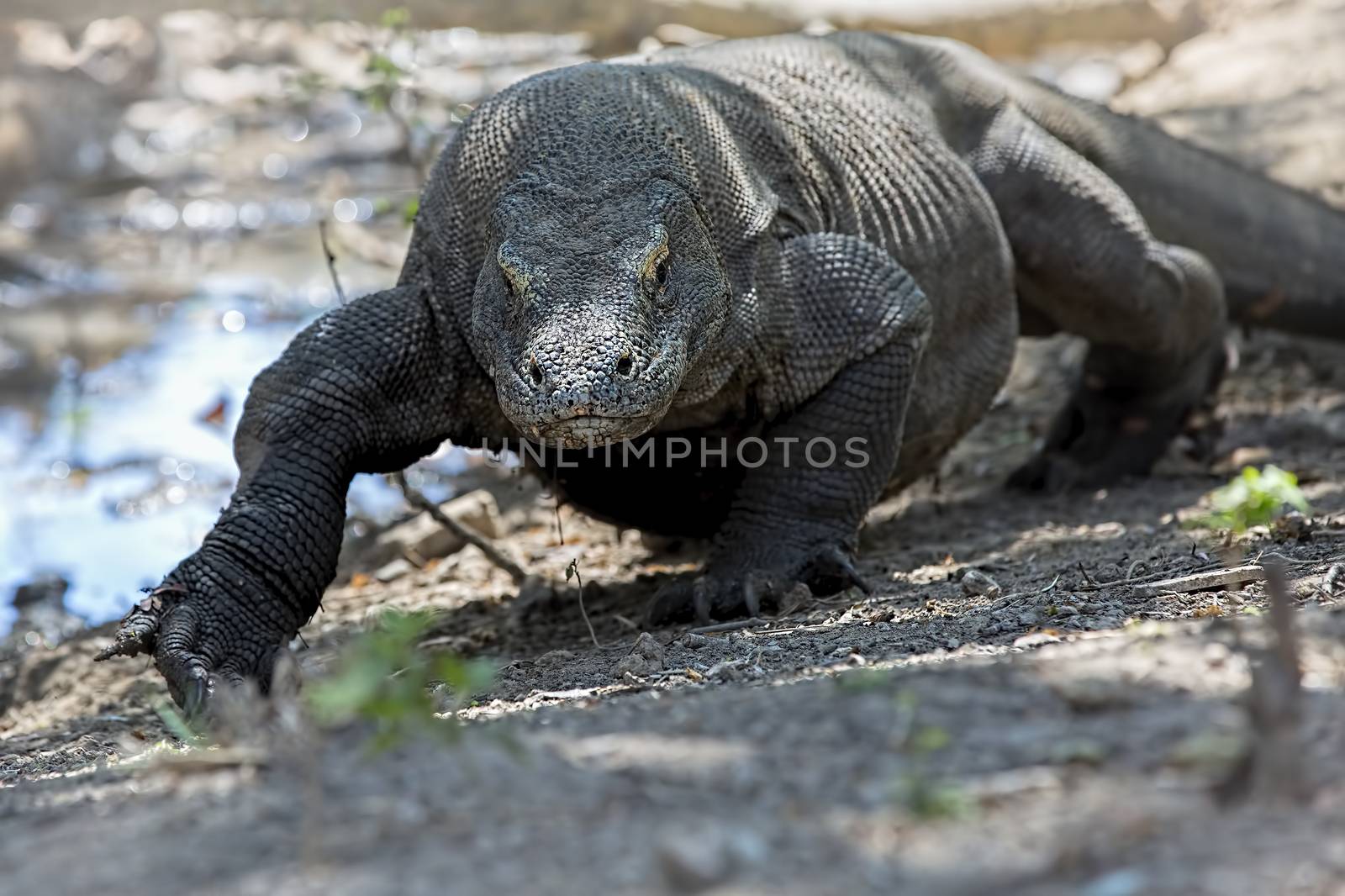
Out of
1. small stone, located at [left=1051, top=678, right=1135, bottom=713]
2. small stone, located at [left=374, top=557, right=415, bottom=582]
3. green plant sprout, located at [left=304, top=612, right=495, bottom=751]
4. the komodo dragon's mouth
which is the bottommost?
small stone, located at [left=374, top=557, right=415, bottom=582]

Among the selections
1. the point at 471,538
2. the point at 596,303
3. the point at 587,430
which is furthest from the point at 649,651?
the point at 471,538

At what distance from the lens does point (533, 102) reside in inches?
208

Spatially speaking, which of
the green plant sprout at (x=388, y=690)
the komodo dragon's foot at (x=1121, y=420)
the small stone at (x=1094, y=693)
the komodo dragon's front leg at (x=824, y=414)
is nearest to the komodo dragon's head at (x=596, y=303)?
the komodo dragon's front leg at (x=824, y=414)

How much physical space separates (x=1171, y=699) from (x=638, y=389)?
72.8 inches

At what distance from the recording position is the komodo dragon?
468 centimetres

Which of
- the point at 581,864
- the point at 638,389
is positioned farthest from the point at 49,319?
the point at 581,864

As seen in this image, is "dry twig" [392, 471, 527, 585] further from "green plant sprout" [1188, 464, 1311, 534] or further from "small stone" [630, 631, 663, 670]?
"green plant sprout" [1188, 464, 1311, 534]

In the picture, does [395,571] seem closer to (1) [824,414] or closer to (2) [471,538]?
(2) [471,538]

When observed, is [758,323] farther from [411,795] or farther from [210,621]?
[411,795]

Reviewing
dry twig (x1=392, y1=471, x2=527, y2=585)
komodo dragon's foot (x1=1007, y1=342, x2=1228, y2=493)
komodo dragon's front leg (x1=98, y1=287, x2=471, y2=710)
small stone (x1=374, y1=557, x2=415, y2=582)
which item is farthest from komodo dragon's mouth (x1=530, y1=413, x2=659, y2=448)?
komodo dragon's foot (x1=1007, y1=342, x2=1228, y2=493)

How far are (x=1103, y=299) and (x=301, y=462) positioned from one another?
348cm

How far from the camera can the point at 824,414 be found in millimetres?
5441

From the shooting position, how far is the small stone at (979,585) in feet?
16.3

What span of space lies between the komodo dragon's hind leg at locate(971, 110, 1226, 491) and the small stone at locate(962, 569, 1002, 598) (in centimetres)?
200
